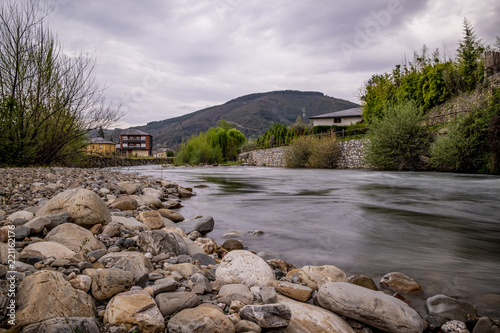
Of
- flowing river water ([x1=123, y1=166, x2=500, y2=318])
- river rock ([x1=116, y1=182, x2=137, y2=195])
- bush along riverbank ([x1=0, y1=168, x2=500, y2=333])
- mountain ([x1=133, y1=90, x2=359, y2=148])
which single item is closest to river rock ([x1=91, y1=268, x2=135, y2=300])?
bush along riverbank ([x1=0, y1=168, x2=500, y2=333])

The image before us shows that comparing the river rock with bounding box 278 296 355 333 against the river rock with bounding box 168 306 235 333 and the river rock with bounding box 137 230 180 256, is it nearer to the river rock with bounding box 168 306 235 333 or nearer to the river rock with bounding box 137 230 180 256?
the river rock with bounding box 168 306 235 333

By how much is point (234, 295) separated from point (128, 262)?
3.02 feet

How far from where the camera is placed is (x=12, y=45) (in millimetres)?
9930

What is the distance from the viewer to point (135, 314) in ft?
5.34

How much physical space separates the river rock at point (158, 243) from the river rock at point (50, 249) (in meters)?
0.67

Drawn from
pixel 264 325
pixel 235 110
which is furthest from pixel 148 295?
→ pixel 235 110

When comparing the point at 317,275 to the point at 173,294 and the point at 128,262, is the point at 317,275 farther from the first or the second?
the point at 128,262

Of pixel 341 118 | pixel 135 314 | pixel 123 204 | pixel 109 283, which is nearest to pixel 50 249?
pixel 109 283

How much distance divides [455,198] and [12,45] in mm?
14611

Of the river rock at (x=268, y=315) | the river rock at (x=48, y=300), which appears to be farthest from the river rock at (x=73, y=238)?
the river rock at (x=268, y=315)

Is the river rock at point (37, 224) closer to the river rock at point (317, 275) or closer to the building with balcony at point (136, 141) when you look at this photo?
the river rock at point (317, 275)

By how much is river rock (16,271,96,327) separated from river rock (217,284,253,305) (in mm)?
780

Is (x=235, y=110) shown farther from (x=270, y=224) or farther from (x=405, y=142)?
(x=270, y=224)

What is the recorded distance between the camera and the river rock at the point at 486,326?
1897 mm
